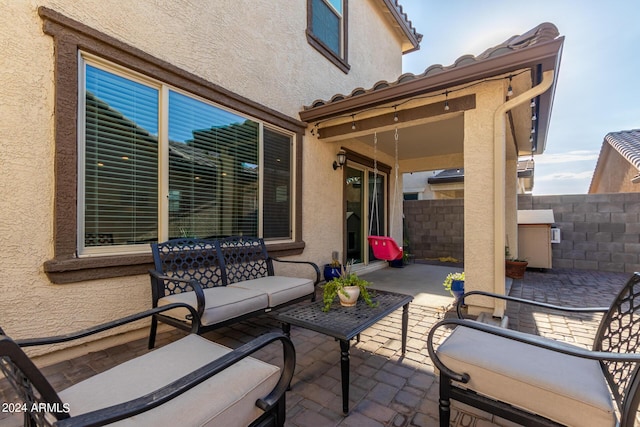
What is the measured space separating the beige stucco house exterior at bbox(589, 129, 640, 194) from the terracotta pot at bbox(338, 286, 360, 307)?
8309 millimetres

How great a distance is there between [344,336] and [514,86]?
11.9ft

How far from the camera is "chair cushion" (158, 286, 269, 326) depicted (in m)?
2.32

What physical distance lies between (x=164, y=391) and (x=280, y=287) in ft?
6.46

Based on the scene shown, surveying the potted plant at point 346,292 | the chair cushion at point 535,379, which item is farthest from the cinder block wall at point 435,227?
the chair cushion at point 535,379

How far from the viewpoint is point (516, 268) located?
5348 mm

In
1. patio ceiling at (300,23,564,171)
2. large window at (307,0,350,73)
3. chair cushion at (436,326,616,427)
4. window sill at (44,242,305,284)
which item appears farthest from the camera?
large window at (307,0,350,73)

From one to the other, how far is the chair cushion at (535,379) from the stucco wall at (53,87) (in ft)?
9.53

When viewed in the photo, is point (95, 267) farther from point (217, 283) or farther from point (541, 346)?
point (541, 346)

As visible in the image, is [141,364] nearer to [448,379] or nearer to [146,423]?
[146,423]

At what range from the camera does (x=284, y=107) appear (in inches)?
173

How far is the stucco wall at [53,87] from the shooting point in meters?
2.11

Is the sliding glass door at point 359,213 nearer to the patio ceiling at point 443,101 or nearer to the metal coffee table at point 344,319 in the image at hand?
the patio ceiling at point 443,101

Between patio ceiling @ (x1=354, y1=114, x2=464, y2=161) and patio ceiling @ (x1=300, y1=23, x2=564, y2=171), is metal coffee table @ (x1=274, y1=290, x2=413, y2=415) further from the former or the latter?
patio ceiling @ (x1=354, y1=114, x2=464, y2=161)

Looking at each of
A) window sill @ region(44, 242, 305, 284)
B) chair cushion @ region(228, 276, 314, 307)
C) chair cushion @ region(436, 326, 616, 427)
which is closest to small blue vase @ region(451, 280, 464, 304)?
chair cushion @ region(228, 276, 314, 307)
